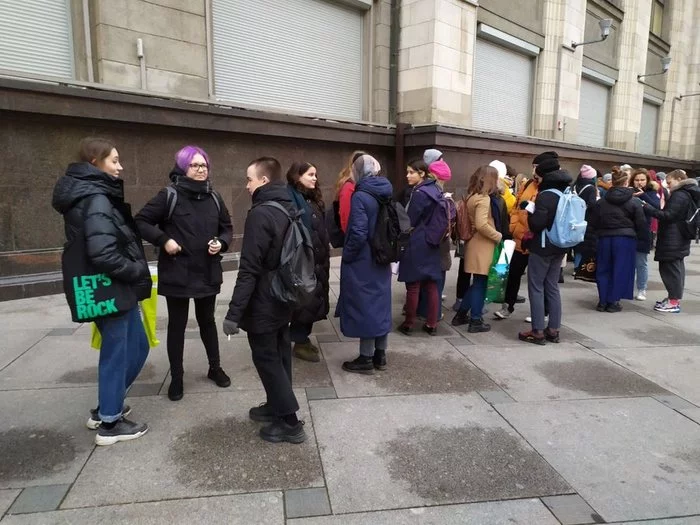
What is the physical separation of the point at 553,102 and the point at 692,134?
1211 cm

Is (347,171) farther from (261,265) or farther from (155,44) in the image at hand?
(155,44)

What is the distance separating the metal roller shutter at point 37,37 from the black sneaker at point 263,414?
573cm

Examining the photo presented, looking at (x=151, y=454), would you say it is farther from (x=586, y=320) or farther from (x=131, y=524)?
(x=586, y=320)

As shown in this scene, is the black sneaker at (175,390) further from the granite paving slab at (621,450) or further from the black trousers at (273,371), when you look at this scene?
the granite paving slab at (621,450)

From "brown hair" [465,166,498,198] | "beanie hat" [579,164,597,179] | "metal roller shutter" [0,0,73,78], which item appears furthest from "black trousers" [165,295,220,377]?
"beanie hat" [579,164,597,179]

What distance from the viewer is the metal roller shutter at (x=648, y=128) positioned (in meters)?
20.3

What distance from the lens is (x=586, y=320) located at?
6.19 m

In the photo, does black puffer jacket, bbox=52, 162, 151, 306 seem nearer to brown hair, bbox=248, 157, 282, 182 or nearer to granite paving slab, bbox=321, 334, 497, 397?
brown hair, bbox=248, 157, 282, 182

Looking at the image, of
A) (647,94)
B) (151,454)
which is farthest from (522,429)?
(647,94)

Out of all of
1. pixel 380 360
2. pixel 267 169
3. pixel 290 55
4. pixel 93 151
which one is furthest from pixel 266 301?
pixel 290 55

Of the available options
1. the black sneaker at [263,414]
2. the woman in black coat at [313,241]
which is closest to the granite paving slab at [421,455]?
the black sneaker at [263,414]

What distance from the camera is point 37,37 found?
6715mm

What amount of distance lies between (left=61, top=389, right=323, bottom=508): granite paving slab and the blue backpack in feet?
9.49

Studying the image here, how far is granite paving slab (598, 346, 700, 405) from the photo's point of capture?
4195 millimetres
